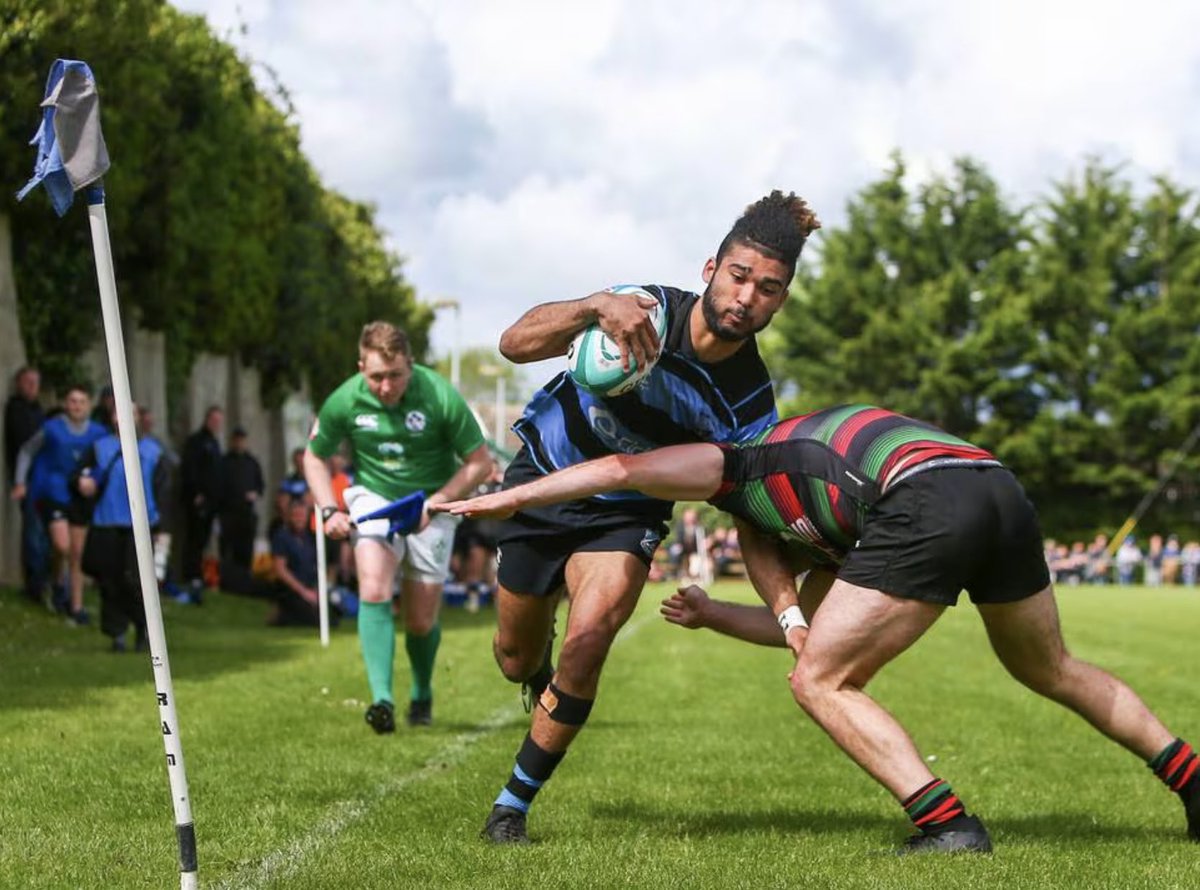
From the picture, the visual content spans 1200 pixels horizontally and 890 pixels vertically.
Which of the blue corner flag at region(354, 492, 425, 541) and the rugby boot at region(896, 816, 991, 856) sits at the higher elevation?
the blue corner flag at region(354, 492, 425, 541)

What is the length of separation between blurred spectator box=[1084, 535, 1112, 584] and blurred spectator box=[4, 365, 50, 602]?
47.3m

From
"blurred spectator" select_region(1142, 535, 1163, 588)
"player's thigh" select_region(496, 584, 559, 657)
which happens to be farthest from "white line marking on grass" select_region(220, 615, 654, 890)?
"blurred spectator" select_region(1142, 535, 1163, 588)

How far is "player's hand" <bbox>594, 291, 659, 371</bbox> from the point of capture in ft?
17.7

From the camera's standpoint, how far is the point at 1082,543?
6144 centimetres

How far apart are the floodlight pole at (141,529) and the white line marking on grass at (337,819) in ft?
1.58

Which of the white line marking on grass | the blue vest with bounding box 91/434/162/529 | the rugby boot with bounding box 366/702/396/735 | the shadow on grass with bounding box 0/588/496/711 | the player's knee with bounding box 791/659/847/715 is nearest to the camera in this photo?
the white line marking on grass

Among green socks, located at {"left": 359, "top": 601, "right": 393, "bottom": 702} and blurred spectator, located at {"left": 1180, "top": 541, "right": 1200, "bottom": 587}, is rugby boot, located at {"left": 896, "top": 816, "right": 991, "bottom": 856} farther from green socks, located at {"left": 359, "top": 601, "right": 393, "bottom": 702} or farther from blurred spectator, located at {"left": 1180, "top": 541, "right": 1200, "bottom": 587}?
blurred spectator, located at {"left": 1180, "top": 541, "right": 1200, "bottom": 587}

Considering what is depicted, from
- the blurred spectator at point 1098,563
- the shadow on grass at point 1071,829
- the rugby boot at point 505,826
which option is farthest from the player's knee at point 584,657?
the blurred spectator at point 1098,563

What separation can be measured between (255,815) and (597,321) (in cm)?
237

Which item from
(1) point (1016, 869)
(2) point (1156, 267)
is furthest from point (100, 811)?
(2) point (1156, 267)

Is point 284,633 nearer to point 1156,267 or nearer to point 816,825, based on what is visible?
point 816,825

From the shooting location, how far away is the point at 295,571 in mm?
19094

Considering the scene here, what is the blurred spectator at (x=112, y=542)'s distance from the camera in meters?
14.3

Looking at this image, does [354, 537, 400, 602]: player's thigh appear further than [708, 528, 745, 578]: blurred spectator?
No
